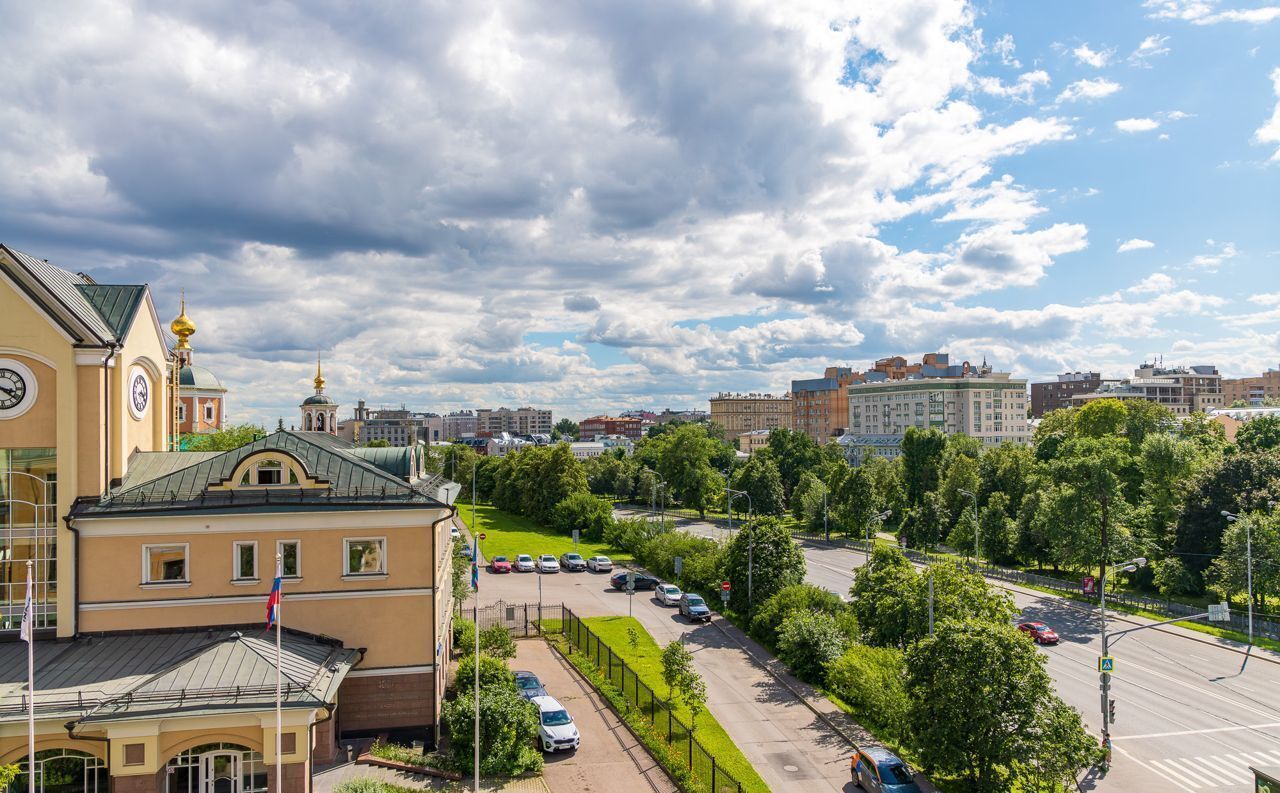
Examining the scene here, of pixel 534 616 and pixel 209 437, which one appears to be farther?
pixel 209 437

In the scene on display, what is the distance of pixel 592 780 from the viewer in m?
25.6

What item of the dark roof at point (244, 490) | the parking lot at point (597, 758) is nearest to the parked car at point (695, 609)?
the parking lot at point (597, 758)

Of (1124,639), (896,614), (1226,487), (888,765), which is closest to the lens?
(888,765)

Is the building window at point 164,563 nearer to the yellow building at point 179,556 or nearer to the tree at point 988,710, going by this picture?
the yellow building at point 179,556

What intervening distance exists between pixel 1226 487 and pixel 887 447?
10645 cm

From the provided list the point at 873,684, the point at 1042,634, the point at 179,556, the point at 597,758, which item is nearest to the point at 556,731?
the point at 597,758

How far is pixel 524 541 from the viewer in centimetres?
8012

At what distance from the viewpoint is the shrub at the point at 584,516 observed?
82688 mm

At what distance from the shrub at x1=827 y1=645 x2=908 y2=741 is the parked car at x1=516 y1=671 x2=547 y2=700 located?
1294 cm

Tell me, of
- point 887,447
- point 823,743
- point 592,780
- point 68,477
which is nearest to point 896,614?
point 823,743

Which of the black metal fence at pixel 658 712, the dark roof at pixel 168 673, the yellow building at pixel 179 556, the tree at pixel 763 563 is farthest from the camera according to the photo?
the tree at pixel 763 563

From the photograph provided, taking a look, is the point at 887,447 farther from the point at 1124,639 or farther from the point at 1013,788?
the point at 1013,788

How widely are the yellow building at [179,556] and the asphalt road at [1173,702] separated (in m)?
25.1

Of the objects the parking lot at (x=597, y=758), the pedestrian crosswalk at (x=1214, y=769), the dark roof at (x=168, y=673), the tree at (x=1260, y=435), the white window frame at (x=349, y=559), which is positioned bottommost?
the pedestrian crosswalk at (x=1214, y=769)
